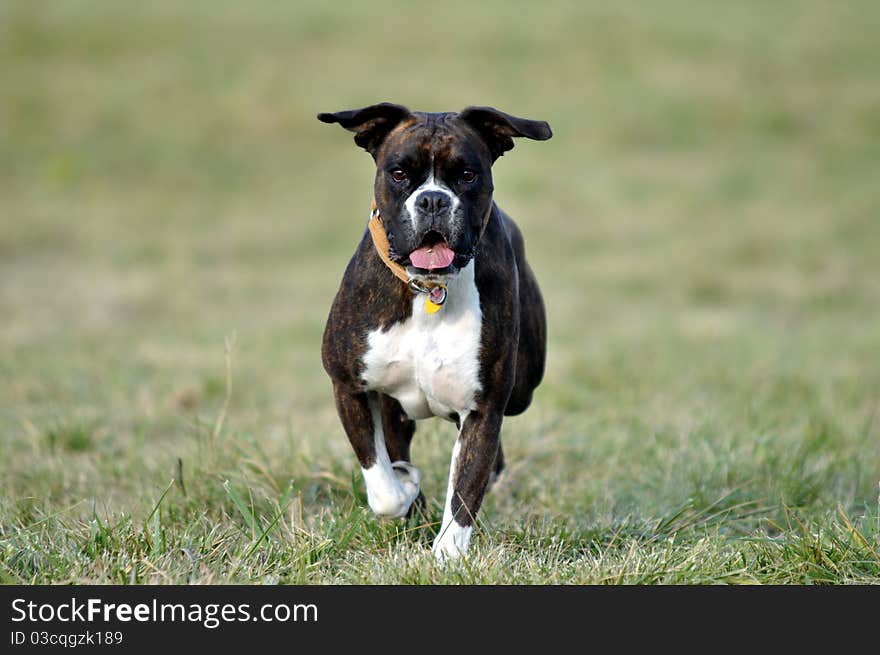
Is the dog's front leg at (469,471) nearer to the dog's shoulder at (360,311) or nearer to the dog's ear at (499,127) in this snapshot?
the dog's shoulder at (360,311)

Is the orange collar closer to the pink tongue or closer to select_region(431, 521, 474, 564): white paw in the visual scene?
A: the pink tongue

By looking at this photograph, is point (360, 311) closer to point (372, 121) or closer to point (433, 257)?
point (433, 257)

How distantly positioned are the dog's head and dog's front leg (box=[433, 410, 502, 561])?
2.23ft

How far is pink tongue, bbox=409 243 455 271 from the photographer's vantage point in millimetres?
4070

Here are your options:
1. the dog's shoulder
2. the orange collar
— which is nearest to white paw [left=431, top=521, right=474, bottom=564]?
the dog's shoulder

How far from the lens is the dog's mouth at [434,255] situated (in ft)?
13.4

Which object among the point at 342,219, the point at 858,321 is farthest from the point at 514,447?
the point at 342,219

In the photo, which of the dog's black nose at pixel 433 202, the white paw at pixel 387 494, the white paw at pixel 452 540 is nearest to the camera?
the dog's black nose at pixel 433 202

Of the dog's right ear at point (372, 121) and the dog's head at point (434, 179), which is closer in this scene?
the dog's head at point (434, 179)

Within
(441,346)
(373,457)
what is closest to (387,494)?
(373,457)

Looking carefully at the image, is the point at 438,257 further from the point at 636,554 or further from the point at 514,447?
the point at 514,447

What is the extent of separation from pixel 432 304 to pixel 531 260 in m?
12.8

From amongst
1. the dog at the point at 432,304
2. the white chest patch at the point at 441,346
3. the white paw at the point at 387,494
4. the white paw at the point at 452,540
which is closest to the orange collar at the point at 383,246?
the dog at the point at 432,304

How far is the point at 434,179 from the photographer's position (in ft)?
13.6
